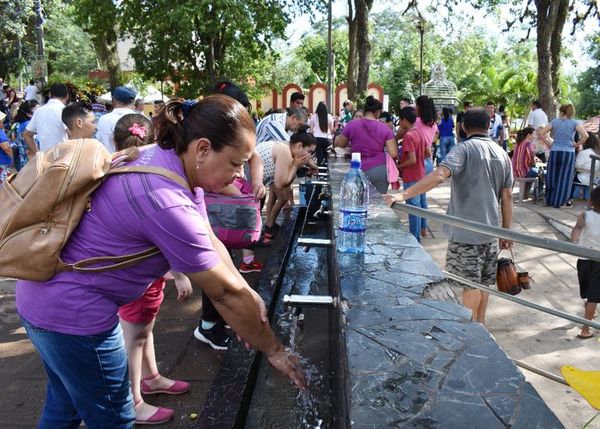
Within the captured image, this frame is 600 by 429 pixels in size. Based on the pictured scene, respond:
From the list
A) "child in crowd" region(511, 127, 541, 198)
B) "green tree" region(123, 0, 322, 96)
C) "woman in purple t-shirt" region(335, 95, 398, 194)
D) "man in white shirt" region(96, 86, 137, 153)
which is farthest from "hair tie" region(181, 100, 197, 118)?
"green tree" region(123, 0, 322, 96)

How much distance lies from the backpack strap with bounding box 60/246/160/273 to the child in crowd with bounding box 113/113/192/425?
1010 mm

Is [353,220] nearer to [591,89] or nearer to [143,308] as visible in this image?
[143,308]

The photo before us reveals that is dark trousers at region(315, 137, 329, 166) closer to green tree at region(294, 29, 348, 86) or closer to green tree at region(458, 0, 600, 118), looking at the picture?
green tree at region(458, 0, 600, 118)

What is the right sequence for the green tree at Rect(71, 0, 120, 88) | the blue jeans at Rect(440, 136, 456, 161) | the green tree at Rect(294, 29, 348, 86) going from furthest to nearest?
the green tree at Rect(294, 29, 348, 86) → the green tree at Rect(71, 0, 120, 88) → the blue jeans at Rect(440, 136, 456, 161)

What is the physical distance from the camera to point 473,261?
4410mm

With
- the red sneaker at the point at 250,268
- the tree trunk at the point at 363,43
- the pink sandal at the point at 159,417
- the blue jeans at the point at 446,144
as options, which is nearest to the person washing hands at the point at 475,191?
the red sneaker at the point at 250,268

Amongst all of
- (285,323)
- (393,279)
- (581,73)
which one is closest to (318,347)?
(285,323)

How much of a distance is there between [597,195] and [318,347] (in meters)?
2.93

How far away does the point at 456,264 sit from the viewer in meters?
4.49

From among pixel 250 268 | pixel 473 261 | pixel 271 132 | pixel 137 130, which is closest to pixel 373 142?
pixel 271 132

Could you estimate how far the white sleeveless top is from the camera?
14.5ft

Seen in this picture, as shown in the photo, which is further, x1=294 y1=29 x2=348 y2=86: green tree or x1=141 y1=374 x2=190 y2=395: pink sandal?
x1=294 y1=29 x2=348 y2=86: green tree

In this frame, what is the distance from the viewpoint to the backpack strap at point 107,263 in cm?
181

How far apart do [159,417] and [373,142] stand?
4.85 meters
